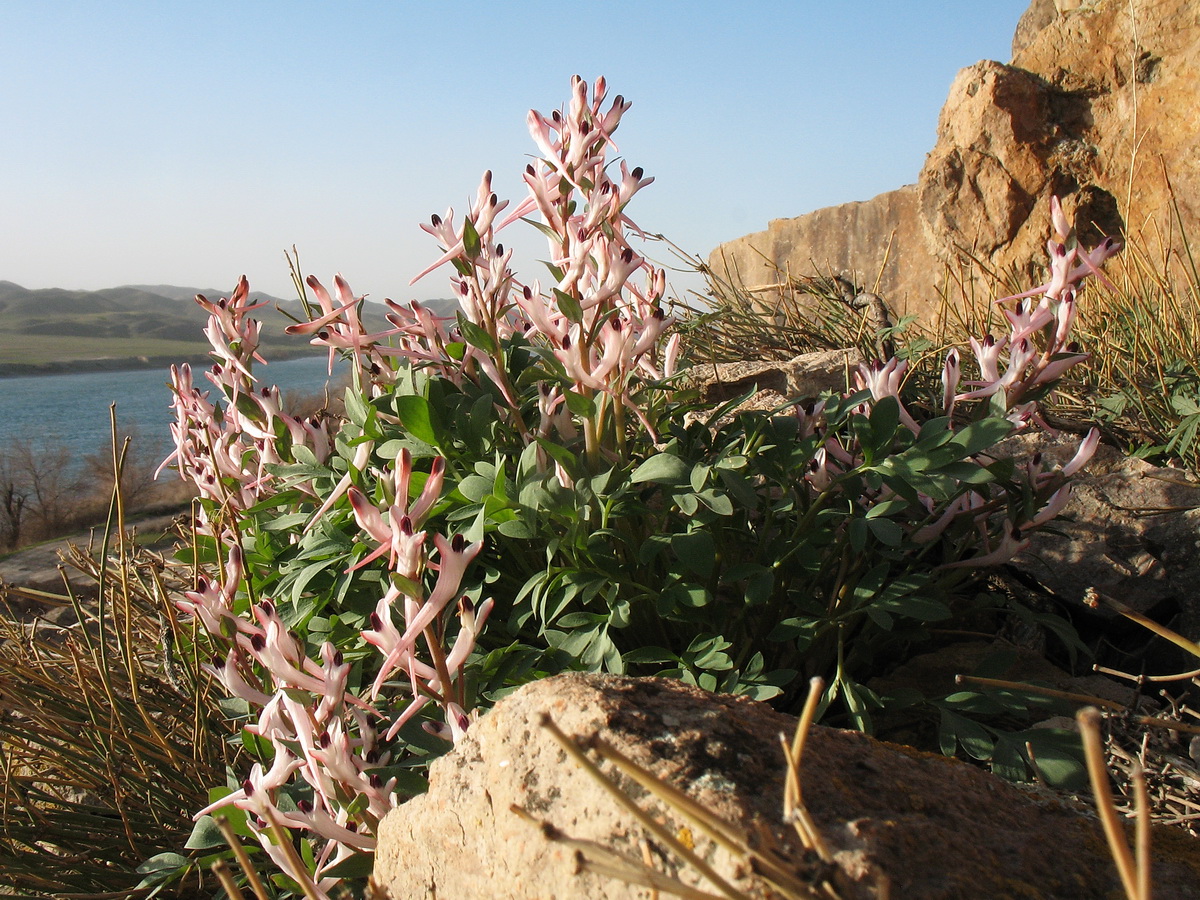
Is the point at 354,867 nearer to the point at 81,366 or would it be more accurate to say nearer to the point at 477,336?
the point at 477,336

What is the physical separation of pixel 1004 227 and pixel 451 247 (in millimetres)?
4920

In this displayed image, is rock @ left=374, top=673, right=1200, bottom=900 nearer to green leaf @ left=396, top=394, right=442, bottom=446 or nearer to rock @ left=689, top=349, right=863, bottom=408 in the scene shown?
→ green leaf @ left=396, top=394, right=442, bottom=446

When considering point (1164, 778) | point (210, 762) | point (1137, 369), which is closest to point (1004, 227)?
point (1137, 369)

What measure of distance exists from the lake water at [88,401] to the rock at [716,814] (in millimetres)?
18730

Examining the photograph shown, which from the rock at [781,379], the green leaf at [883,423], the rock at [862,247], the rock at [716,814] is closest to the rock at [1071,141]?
the rock at [862,247]

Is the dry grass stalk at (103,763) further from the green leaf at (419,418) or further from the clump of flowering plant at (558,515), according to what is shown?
the green leaf at (419,418)

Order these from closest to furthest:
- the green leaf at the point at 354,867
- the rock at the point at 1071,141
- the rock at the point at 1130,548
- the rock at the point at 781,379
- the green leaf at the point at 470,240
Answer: the green leaf at the point at 354,867 → the green leaf at the point at 470,240 → the rock at the point at 1130,548 → the rock at the point at 781,379 → the rock at the point at 1071,141

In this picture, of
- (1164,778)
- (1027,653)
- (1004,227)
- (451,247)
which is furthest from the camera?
(1004,227)

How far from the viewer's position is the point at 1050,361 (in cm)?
180

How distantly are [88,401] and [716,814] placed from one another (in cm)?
5616

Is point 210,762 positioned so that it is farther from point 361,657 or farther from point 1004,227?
point 1004,227

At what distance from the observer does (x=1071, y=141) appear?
5.43 m

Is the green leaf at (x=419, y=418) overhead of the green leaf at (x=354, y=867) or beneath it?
overhead

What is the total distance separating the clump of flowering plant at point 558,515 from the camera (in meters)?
1.41
